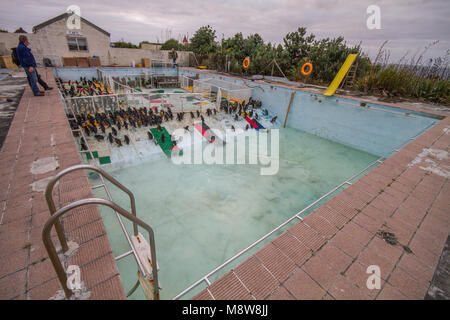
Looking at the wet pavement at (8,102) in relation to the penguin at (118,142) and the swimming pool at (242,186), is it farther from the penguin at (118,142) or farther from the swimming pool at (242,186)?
the penguin at (118,142)

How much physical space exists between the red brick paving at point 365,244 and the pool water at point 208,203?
2181 millimetres

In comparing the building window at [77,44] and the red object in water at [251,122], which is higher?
the building window at [77,44]

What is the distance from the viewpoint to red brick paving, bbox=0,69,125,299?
1457 millimetres

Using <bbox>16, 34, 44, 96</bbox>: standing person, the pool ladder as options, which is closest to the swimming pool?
the pool ladder

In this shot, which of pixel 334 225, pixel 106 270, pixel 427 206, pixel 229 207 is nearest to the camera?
pixel 106 270

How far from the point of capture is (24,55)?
5.06 m

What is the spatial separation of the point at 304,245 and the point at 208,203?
329 centimetres

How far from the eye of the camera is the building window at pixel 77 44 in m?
16.8

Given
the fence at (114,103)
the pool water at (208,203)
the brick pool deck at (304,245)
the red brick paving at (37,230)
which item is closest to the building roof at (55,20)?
the fence at (114,103)

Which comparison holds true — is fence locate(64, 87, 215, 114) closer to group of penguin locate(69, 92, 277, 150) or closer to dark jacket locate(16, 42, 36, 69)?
group of penguin locate(69, 92, 277, 150)

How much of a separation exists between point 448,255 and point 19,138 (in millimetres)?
6159
